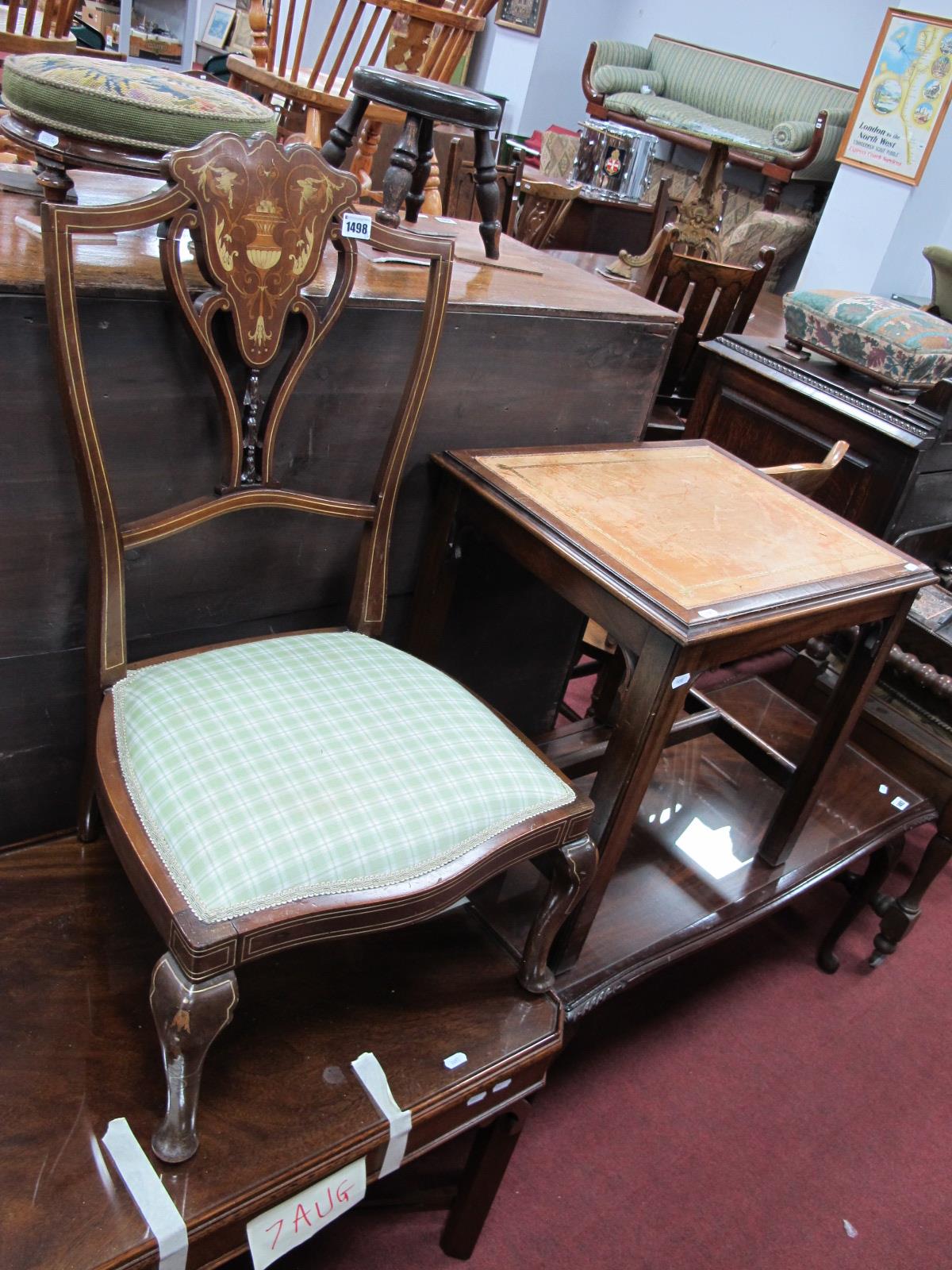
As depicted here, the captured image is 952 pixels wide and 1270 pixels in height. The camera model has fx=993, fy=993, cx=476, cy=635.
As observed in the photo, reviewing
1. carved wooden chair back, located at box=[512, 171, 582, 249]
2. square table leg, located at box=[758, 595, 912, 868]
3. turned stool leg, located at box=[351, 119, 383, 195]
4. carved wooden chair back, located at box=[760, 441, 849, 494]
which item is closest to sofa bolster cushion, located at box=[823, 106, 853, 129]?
carved wooden chair back, located at box=[512, 171, 582, 249]

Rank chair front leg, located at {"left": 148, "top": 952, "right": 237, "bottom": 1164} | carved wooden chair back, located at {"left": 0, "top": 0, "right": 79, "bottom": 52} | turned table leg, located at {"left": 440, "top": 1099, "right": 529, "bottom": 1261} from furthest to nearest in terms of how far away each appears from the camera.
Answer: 1. carved wooden chair back, located at {"left": 0, "top": 0, "right": 79, "bottom": 52}
2. turned table leg, located at {"left": 440, "top": 1099, "right": 529, "bottom": 1261}
3. chair front leg, located at {"left": 148, "top": 952, "right": 237, "bottom": 1164}

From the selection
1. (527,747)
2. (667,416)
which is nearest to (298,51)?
Result: (667,416)

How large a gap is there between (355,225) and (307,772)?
0.62m

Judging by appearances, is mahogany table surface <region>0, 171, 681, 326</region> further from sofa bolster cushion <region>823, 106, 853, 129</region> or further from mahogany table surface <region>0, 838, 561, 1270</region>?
sofa bolster cushion <region>823, 106, 853, 129</region>

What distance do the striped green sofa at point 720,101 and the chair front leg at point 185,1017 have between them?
750 centimetres

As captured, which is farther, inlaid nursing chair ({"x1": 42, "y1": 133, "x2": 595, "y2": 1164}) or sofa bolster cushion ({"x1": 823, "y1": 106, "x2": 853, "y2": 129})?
sofa bolster cushion ({"x1": 823, "y1": 106, "x2": 853, "y2": 129})

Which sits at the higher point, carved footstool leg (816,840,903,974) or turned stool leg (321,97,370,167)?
turned stool leg (321,97,370,167)

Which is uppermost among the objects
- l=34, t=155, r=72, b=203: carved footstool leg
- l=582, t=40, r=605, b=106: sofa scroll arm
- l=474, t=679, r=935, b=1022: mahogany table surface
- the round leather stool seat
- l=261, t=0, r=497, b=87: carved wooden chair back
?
l=582, t=40, r=605, b=106: sofa scroll arm

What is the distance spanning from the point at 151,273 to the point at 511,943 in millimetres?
962

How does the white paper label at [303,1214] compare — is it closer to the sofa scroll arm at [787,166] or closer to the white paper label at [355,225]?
the white paper label at [355,225]

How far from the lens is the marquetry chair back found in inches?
38.5

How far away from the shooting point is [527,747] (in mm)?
1198

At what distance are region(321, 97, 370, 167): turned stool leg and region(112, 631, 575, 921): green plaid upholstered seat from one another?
0.79 m

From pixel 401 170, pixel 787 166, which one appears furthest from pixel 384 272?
pixel 787 166
